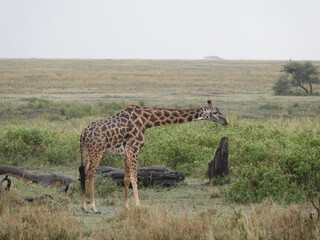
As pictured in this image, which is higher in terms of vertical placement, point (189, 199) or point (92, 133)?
point (92, 133)

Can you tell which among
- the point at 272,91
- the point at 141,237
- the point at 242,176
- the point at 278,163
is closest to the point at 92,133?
the point at 141,237

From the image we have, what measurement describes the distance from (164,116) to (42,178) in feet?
10.6

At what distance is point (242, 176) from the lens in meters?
9.57

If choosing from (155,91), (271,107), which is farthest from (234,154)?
(155,91)

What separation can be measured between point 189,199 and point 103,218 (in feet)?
7.43

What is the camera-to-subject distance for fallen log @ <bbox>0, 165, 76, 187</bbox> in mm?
10477

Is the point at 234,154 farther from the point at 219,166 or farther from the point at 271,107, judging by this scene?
the point at 271,107

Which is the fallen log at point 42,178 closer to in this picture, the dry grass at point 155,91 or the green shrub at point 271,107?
the dry grass at point 155,91

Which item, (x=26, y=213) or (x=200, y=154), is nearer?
(x=26, y=213)

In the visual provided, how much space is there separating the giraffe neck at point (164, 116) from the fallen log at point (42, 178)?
2.71 meters

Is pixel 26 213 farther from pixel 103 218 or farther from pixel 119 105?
pixel 119 105

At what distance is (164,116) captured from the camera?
8812mm

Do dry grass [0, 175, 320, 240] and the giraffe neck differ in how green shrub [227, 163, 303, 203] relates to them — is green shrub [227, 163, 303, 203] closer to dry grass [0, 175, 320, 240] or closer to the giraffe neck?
the giraffe neck

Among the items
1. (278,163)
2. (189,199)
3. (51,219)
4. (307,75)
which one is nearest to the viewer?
(51,219)
